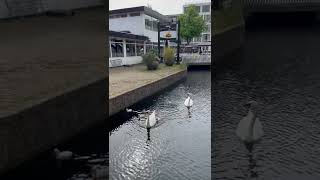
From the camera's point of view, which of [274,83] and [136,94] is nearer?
[274,83]

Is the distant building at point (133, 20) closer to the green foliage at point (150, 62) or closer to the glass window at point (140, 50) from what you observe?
the glass window at point (140, 50)

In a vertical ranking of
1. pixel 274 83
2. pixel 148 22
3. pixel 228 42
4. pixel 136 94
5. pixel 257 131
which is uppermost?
pixel 148 22

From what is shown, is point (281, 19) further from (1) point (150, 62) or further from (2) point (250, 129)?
(1) point (150, 62)

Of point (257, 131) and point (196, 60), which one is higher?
point (196, 60)

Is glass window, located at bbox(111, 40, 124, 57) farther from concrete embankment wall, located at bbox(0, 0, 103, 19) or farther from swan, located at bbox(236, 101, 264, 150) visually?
swan, located at bbox(236, 101, 264, 150)

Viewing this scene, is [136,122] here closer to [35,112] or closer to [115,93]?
[115,93]

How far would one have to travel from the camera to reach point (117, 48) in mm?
22922

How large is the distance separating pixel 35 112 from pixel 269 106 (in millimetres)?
6188

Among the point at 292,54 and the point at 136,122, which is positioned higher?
the point at 292,54

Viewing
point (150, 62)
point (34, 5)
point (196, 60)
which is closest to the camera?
point (34, 5)

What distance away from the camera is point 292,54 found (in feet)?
33.3

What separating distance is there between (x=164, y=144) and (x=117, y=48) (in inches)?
540

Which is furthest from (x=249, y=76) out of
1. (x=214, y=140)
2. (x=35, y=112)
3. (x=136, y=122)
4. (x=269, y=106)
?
(x=35, y=112)

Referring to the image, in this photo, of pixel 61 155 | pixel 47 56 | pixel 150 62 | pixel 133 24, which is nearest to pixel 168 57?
pixel 150 62
